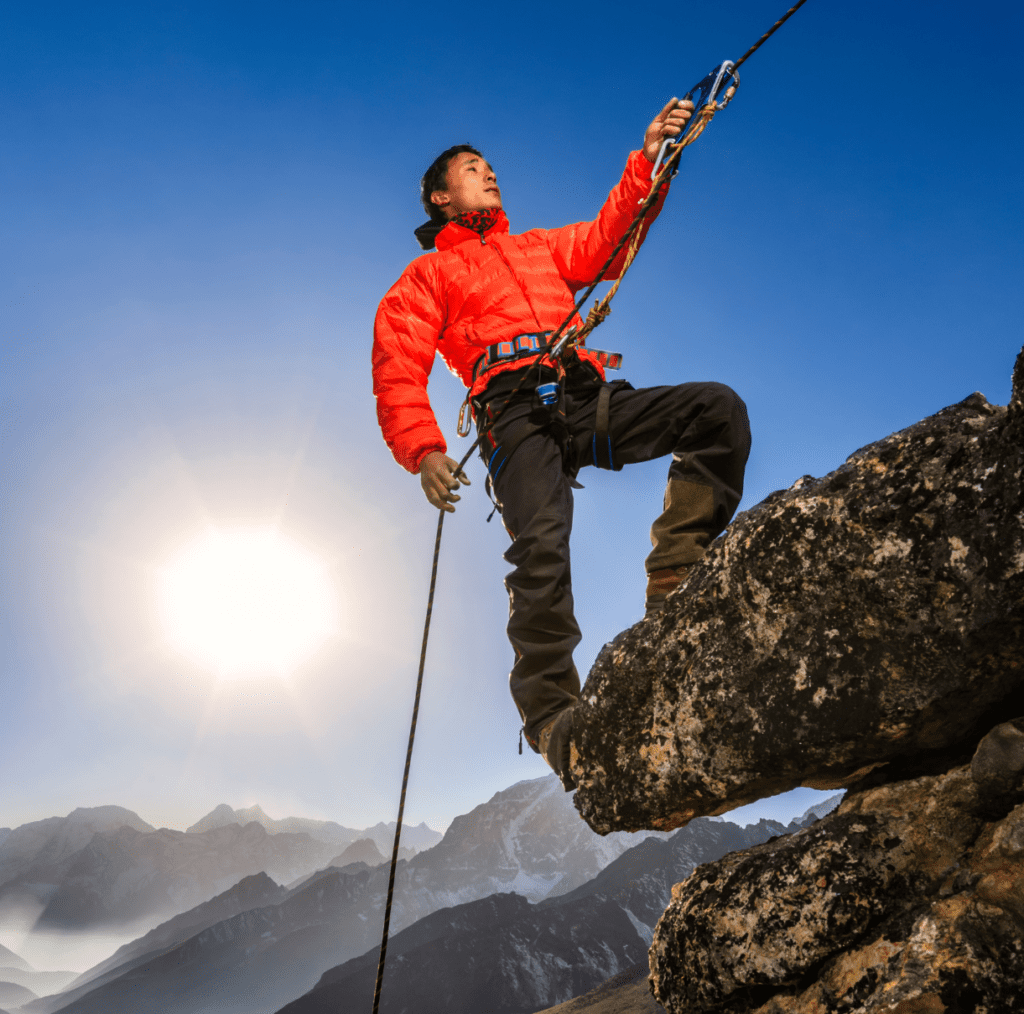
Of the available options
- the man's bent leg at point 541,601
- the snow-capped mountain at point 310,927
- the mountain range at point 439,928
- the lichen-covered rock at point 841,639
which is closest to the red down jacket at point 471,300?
the man's bent leg at point 541,601

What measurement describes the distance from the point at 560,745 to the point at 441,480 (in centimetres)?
192

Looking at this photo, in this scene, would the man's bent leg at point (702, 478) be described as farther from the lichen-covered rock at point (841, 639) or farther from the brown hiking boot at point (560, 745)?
the brown hiking boot at point (560, 745)

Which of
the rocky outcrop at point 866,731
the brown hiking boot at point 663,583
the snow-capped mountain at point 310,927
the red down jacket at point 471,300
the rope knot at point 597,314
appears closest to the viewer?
the rocky outcrop at point 866,731

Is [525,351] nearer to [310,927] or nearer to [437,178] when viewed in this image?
[437,178]

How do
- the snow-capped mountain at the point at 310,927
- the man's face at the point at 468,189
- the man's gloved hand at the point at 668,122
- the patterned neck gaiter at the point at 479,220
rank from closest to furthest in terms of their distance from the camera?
the man's gloved hand at the point at 668,122
the patterned neck gaiter at the point at 479,220
the man's face at the point at 468,189
the snow-capped mountain at the point at 310,927

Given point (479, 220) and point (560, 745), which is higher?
point (479, 220)

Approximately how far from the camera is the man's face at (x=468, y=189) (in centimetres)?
542

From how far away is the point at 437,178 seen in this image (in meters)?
5.71

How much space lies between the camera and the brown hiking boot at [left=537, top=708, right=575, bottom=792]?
3281 mm

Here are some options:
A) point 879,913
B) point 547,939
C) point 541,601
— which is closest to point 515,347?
point 541,601

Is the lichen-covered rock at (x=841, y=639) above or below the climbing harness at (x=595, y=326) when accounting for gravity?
below

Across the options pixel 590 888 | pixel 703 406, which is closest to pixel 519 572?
pixel 703 406

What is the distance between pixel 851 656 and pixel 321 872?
12944 centimetres

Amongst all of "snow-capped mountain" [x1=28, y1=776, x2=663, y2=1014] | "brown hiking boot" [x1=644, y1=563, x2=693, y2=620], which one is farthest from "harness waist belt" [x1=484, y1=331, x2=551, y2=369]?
"snow-capped mountain" [x1=28, y1=776, x2=663, y2=1014]
